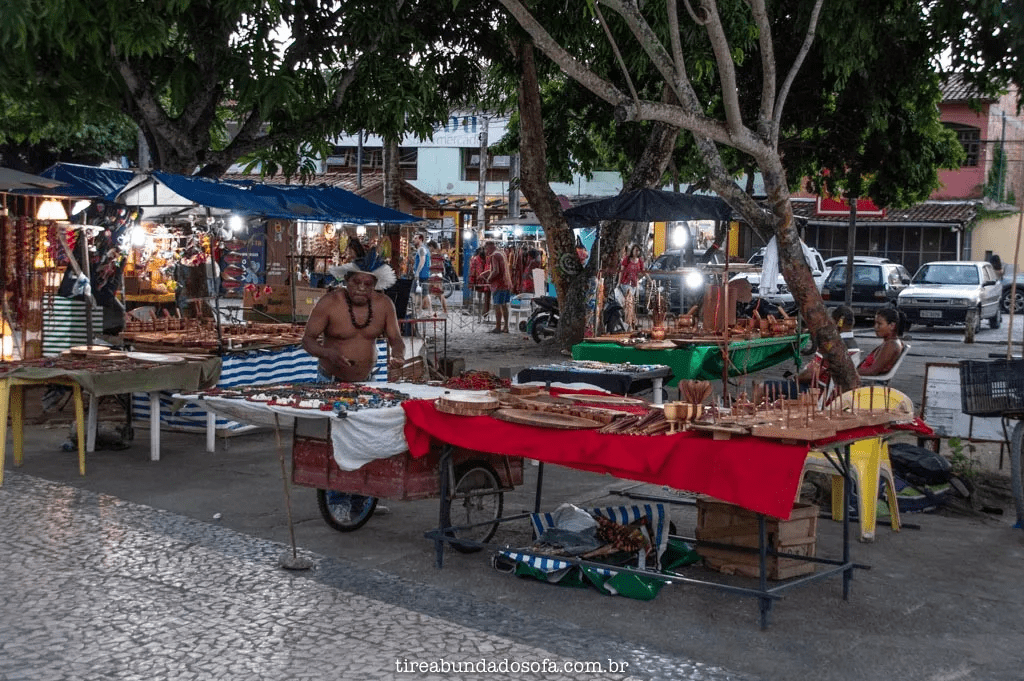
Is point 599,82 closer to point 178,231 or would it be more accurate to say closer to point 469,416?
point 469,416

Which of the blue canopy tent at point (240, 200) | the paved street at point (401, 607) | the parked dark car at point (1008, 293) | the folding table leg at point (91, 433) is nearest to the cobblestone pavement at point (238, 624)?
the paved street at point (401, 607)

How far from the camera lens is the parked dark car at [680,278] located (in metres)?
17.3

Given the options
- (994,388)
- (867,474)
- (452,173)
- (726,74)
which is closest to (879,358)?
(994,388)

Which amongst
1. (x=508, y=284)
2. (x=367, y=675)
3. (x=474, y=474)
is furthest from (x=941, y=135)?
(x=367, y=675)

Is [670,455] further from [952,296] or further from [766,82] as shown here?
[952,296]

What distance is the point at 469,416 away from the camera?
6.80 m

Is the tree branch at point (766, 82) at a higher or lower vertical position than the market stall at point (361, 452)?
higher

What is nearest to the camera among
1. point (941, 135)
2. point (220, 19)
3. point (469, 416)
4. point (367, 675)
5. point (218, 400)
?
point (367, 675)

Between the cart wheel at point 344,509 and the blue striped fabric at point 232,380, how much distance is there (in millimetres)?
3553

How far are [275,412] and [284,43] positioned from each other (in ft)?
29.0

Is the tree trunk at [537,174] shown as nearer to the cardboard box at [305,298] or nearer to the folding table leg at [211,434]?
the cardboard box at [305,298]

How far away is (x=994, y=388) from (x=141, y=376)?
6747 mm

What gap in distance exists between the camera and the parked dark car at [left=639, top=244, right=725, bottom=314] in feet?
56.9

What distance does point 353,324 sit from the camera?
9.15m
